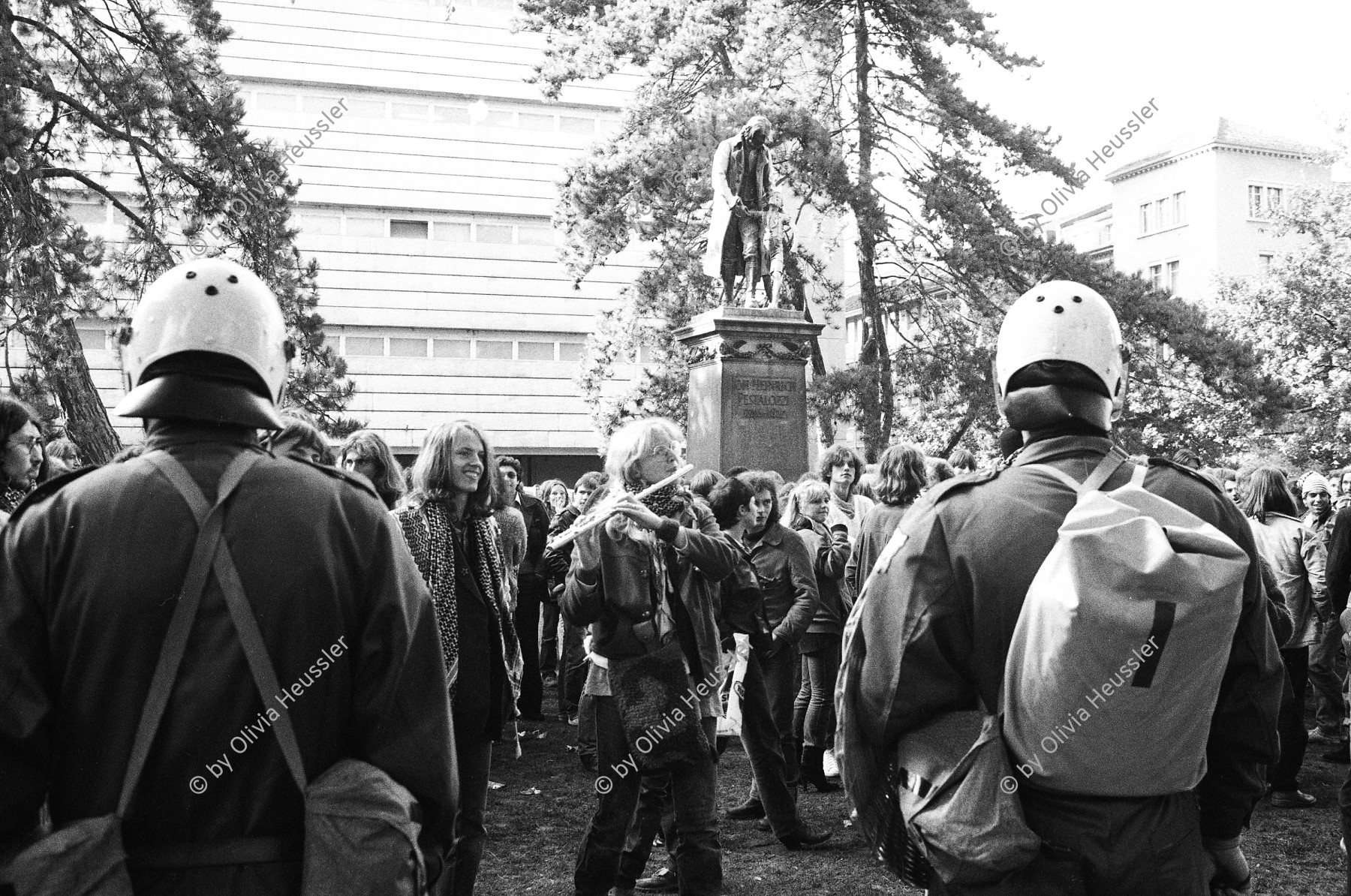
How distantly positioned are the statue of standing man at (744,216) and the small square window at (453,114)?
91.4ft

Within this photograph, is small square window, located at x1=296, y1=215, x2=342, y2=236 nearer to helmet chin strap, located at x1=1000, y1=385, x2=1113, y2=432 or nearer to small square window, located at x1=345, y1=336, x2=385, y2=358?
small square window, located at x1=345, y1=336, x2=385, y2=358

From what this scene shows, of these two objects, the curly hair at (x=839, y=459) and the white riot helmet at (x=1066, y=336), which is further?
the curly hair at (x=839, y=459)

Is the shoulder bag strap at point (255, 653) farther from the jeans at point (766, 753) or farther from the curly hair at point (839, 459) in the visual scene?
the curly hair at point (839, 459)

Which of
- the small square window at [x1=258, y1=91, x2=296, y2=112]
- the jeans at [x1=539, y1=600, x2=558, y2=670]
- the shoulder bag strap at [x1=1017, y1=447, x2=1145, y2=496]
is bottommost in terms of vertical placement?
the jeans at [x1=539, y1=600, x2=558, y2=670]

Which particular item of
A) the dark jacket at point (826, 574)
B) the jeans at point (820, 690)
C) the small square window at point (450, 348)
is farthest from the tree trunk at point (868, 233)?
the small square window at point (450, 348)

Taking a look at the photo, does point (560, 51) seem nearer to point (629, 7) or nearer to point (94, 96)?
point (629, 7)

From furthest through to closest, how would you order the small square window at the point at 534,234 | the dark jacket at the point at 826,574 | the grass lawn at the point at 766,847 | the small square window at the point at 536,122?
the small square window at the point at 536,122, the small square window at the point at 534,234, the dark jacket at the point at 826,574, the grass lawn at the point at 766,847

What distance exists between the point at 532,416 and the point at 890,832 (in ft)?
130

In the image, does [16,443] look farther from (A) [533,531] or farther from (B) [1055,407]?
(A) [533,531]

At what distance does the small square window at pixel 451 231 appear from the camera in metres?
40.7

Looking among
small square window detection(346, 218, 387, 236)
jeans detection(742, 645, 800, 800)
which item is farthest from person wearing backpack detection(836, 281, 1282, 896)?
small square window detection(346, 218, 387, 236)

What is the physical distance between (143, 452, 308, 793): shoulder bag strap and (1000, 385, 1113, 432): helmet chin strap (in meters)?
1.56

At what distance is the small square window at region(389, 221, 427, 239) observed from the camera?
40.2 m

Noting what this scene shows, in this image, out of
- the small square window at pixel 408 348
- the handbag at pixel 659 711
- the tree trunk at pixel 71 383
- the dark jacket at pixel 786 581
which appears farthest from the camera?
the small square window at pixel 408 348
